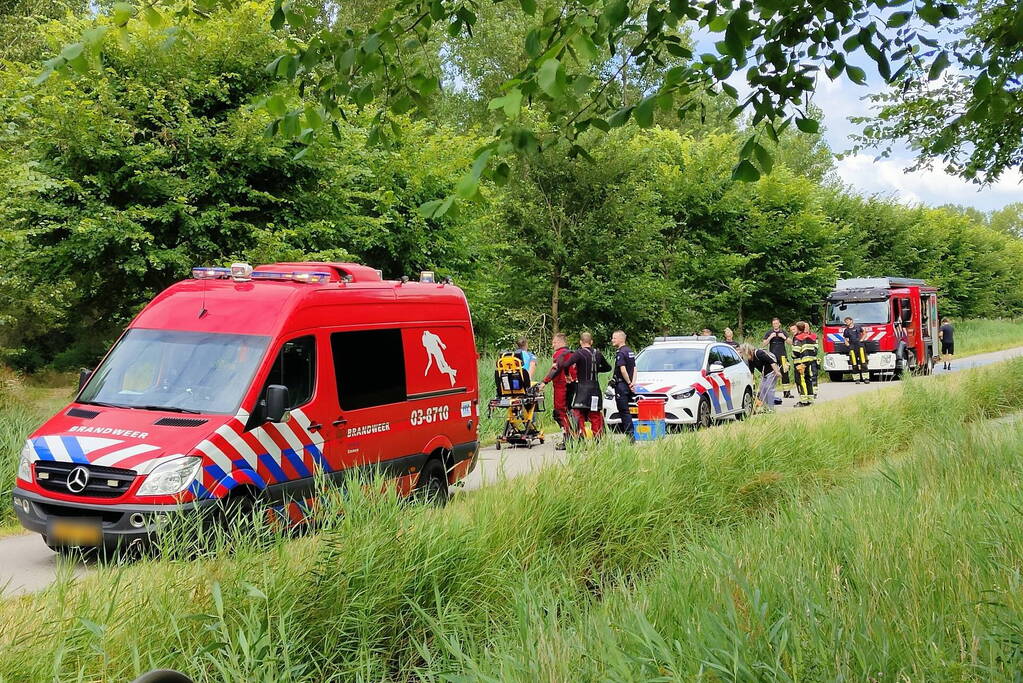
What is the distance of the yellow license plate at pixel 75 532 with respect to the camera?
7.13m

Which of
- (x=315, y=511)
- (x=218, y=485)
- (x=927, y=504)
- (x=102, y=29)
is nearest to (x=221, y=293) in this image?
(x=218, y=485)

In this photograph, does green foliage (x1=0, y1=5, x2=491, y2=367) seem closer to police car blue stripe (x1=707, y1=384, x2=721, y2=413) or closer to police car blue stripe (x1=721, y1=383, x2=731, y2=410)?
police car blue stripe (x1=707, y1=384, x2=721, y2=413)

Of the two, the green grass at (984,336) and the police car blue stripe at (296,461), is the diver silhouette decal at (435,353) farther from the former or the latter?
the green grass at (984,336)

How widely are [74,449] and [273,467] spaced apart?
57.2 inches

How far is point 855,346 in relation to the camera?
1093 inches

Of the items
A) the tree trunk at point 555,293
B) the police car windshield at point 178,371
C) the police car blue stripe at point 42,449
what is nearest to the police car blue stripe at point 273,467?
the police car windshield at point 178,371

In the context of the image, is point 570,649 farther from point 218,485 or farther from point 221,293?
point 221,293

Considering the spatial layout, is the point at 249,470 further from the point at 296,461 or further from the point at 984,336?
the point at 984,336

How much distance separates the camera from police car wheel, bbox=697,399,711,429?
1674 cm

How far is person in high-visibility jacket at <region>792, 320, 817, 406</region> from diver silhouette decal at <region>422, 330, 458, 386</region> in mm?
12939

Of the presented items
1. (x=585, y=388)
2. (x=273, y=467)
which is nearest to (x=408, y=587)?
(x=273, y=467)

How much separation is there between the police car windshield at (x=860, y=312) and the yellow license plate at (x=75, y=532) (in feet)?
83.2

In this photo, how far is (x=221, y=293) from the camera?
339 inches

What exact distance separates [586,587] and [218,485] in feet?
9.02
